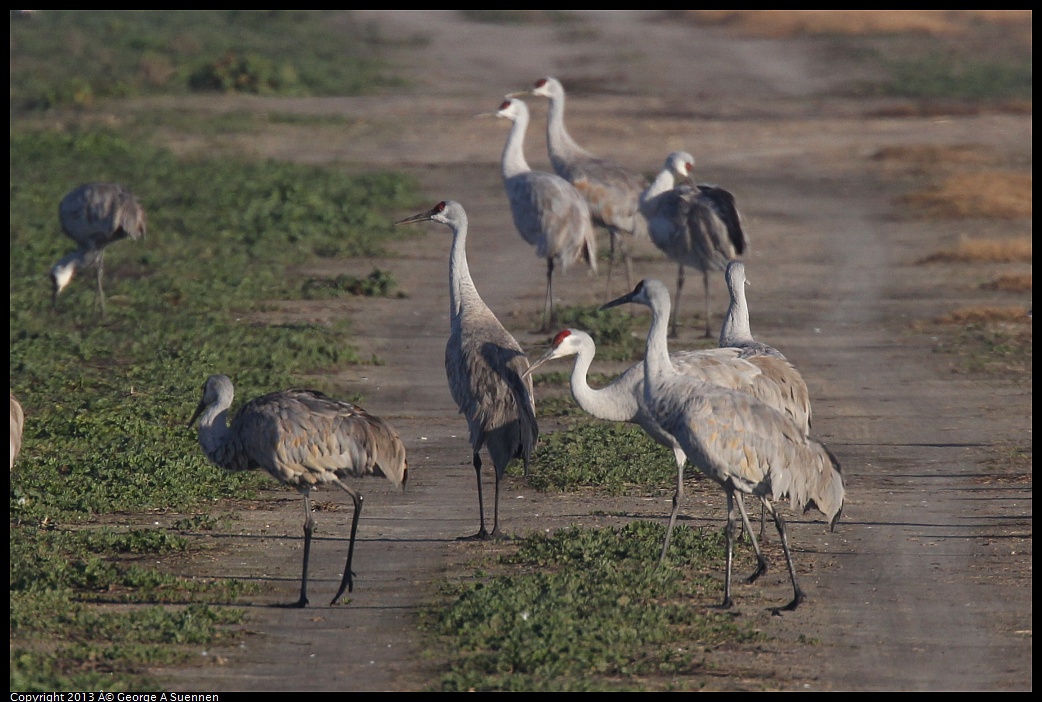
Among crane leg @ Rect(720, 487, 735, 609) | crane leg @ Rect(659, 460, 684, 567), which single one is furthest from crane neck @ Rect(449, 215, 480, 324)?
crane leg @ Rect(720, 487, 735, 609)

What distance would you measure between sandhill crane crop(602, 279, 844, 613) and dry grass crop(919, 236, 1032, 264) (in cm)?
1031

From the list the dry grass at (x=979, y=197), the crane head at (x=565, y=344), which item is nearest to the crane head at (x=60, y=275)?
the crane head at (x=565, y=344)

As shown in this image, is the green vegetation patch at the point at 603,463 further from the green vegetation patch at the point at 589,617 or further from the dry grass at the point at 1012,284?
the dry grass at the point at 1012,284

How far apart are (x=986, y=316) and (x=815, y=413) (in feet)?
12.5

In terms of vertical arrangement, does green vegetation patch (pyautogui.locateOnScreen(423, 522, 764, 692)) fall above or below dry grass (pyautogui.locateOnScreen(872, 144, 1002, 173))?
above

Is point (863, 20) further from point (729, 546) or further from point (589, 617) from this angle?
point (589, 617)

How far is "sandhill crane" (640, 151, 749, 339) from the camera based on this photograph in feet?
46.2

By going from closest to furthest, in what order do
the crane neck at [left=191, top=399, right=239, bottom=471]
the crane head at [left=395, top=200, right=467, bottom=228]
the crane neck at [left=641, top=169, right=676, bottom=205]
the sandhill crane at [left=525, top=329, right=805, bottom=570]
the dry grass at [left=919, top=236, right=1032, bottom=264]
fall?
the crane neck at [left=191, top=399, right=239, bottom=471]
the sandhill crane at [left=525, top=329, right=805, bottom=570]
the crane head at [left=395, top=200, right=467, bottom=228]
the crane neck at [left=641, top=169, right=676, bottom=205]
the dry grass at [left=919, top=236, right=1032, bottom=264]

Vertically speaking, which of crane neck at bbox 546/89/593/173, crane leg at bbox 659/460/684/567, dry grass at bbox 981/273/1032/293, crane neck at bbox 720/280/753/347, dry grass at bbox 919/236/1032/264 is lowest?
dry grass at bbox 919/236/1032/264

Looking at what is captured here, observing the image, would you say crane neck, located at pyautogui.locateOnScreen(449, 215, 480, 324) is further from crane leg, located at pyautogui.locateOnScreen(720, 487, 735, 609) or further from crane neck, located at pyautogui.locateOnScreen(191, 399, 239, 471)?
crane leg, located at pyautogui.locateOnScreen(720, 487, 735, 609)

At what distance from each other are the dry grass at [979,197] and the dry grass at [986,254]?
6.91 feet

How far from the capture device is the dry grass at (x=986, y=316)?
14.9 m

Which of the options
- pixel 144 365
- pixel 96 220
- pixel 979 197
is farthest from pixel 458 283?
pixel 979 197

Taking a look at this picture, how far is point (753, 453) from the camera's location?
7.85m
